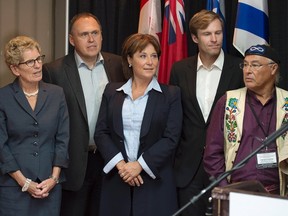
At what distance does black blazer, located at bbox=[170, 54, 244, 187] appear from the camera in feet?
10.8

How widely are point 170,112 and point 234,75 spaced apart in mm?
445

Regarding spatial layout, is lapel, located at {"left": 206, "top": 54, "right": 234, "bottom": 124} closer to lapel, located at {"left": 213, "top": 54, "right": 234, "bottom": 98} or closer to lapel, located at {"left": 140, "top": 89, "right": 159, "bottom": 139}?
lapel, located at {"left": 213, "top": 54, "right": 234, "bottom": 98}

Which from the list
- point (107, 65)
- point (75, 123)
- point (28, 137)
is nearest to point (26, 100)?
point (28, 137)

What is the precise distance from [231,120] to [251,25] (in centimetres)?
97

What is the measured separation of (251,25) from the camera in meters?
3.69

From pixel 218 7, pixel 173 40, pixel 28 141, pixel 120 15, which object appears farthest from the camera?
pixel 120 15

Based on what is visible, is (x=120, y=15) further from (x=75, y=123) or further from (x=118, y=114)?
(x=118, y=114)

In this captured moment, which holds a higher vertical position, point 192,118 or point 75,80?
point 75,80

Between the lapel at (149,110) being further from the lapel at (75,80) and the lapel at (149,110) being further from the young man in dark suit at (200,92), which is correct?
the lapel at (75,80)

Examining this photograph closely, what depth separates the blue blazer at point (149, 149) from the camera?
3172 mm

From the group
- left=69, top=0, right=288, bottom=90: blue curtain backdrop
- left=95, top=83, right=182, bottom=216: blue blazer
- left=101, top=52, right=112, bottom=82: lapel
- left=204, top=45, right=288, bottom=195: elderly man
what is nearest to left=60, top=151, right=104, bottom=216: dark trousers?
left=95, top=83, right=182, bottom=216: blue blazer

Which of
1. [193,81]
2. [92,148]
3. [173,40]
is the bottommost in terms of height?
[92,148]

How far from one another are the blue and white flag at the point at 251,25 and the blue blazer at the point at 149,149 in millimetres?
680

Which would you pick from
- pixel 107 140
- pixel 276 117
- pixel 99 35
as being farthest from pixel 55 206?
pixel 276 117
